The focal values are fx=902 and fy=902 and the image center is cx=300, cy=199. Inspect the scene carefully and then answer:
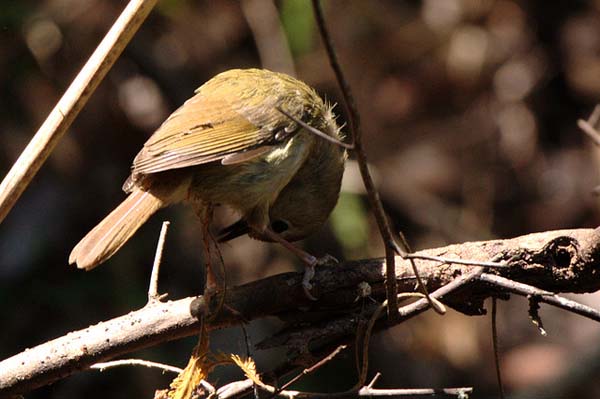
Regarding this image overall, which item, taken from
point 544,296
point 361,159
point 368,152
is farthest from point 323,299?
point 368,152

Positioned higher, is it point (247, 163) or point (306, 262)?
point (247, 163)

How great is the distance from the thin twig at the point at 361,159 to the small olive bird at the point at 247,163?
0.87m

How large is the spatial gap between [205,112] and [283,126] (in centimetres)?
33

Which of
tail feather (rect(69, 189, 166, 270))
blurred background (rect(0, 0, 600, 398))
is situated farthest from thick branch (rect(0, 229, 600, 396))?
blurred background (rect(0, 0, 600, 398))

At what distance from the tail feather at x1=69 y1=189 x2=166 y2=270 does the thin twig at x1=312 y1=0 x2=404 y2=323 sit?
99 centimetres

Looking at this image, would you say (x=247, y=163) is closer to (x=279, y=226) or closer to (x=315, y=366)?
(x=279, y=226)

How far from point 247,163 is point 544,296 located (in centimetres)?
148

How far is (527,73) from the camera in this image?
7.25 meters

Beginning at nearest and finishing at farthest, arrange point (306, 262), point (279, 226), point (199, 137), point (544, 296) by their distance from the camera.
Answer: point (544, 296), point (306, 262), point (199, 137), point (279, 226)

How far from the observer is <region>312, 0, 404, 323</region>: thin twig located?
1.67 metres

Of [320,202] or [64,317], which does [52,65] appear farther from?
[320,202]

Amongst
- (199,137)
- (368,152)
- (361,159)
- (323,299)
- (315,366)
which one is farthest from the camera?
(368,152)

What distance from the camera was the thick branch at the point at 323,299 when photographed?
241 cm

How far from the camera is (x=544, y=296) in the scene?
2.19 metres
